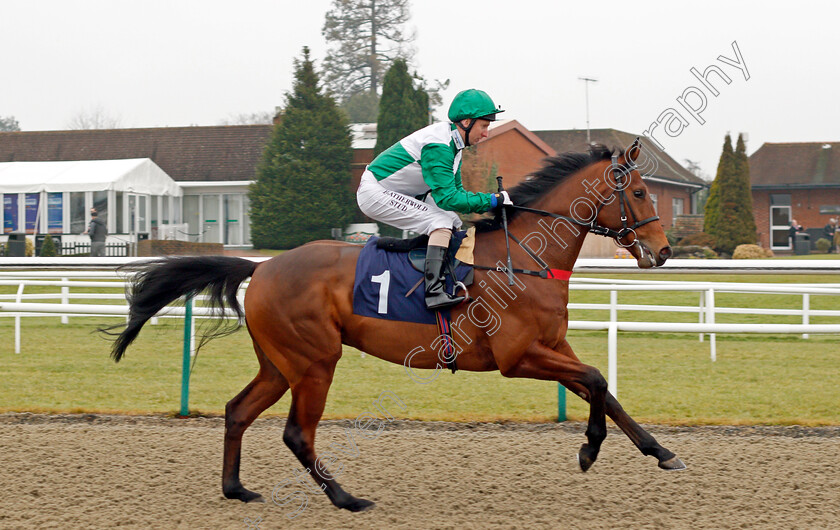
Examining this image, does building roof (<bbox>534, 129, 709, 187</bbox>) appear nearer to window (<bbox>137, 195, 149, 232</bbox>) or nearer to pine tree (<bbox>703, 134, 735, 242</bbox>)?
pine tree (<bbox>703, 134, 735, 242</bbox>)

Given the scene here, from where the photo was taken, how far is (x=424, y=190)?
14.5 feet

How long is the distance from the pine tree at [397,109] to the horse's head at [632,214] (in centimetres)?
2079

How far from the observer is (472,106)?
13.6 ft

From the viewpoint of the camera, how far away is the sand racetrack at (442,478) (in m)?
3.63

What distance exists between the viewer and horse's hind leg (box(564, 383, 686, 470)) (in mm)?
3973

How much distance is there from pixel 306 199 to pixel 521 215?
19.4 meters

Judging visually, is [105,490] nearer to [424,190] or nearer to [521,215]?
[424,190]

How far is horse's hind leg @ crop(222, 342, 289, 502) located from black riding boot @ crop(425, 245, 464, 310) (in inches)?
33.9

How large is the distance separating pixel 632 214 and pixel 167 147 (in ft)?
90.3

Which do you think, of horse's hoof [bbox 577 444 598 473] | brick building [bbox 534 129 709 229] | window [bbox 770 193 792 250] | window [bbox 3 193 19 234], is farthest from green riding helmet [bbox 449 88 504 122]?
window [bbox 770 193 792 250]

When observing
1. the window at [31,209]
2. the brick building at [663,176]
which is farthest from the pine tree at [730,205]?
the window at [31,209]

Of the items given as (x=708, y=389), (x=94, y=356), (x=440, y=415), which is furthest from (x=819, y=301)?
(x=94, y=356)

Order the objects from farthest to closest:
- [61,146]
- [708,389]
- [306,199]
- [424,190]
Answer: [61,146] < [306,199] < [708,389] < [424,190]

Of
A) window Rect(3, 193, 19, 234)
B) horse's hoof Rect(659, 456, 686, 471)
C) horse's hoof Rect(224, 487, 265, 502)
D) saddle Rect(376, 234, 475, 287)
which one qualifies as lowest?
horse's hoof Rect(224, 487, 265, 502)
